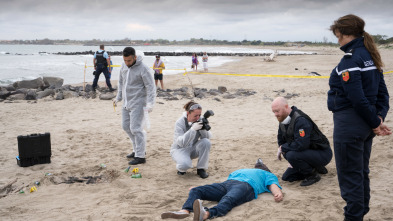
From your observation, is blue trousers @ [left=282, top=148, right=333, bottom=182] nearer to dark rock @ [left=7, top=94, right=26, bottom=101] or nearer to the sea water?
the sea water

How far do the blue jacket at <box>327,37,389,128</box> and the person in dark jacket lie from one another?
3.97 ft

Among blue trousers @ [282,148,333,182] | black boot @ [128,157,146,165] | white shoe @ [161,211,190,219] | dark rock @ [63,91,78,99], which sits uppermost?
blue trousers @ [282,148,333,182]

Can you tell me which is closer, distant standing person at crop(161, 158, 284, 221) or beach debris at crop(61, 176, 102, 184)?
distant standing person at crop(161, 158, 284, 221)

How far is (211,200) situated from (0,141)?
543cm

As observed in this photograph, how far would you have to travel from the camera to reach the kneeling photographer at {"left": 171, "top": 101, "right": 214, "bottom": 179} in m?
4.65

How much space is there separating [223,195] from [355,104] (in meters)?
1.87

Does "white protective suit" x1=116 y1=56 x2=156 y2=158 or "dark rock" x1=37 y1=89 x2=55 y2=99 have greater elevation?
"white protective suit" x1=116 y1=56 x2=156 y2=158

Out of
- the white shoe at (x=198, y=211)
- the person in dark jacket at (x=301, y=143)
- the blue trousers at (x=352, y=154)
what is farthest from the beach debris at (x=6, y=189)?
the blue trousers at (x=352, y=154)

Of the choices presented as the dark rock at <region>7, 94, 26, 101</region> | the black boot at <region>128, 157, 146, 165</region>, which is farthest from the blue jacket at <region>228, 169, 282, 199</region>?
the dark rock at <region>7, 94, 26, 101</region>

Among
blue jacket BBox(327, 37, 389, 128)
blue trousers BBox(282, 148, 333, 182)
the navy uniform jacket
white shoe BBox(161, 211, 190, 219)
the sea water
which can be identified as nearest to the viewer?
blue jacket BBox(327, 37, 389, 128)

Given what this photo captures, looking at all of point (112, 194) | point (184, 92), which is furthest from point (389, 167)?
point (184, 92)

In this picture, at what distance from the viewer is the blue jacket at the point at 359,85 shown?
277cm

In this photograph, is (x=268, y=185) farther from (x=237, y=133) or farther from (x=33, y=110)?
(x=33, y=110)

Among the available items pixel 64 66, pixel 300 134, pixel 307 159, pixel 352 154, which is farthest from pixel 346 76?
pixel 64 66
